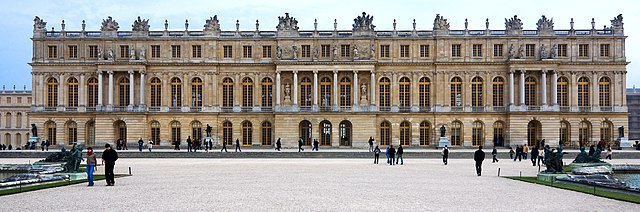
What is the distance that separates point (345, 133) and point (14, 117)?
211ft

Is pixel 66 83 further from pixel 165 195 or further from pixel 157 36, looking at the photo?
pixel 165 195

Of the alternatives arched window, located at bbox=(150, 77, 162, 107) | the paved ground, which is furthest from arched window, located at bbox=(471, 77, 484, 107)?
the paved ground

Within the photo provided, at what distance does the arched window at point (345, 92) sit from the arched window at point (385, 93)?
289 cm

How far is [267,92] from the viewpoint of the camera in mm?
68750

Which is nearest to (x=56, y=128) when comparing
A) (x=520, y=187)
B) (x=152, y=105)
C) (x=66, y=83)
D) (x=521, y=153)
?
(x=66, y=83)

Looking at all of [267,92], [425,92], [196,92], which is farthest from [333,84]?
[196,92]

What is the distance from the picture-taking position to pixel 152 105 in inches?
2707

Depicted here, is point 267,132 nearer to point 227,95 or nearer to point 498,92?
point 227,95

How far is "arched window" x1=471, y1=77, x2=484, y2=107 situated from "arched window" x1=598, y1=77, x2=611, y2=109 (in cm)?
1066

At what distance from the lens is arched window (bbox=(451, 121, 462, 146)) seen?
67.9m

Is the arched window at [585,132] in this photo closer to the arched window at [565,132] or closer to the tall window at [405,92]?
the arched window at [565,132]

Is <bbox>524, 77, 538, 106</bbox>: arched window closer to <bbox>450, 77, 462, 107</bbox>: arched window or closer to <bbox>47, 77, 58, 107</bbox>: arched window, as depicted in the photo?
<bbox>450, 77, 462, 107</bbox>: arched window

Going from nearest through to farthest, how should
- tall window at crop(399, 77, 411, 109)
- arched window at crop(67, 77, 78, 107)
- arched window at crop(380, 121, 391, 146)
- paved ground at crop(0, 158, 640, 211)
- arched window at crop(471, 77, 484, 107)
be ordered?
paved ground at crop(0, 158, 640, 211)
arched window at crop(471, 77, 484, 107)
tall window at crop(399, 77, 411, 109)
arched window at crop(380, 121, 391, 146)
arched window at crop(67, 77, 78, 107)

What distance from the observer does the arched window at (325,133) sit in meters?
68.1
